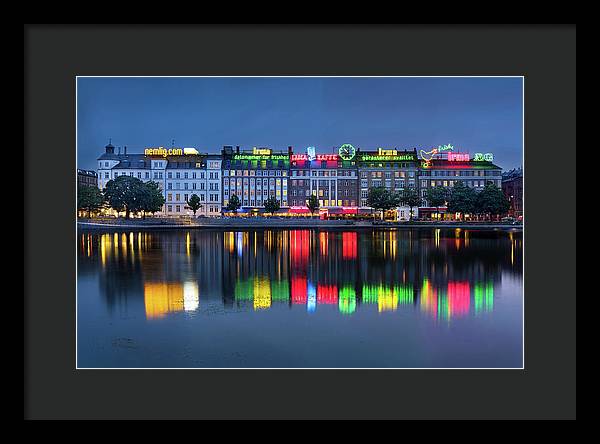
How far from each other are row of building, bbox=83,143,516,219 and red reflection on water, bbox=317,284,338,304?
44934mm

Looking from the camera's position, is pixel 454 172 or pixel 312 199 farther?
pixel 454 172

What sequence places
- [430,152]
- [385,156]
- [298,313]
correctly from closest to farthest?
[298,313] < [430,152] < [385,156]

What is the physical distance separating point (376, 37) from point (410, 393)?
385 cm

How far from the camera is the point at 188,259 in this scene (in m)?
18.4

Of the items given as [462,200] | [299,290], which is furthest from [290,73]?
[462,200]

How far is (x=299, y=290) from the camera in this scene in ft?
40.7

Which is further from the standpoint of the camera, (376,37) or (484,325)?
(484,325)

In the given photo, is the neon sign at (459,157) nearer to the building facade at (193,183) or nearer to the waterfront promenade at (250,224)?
the waterfront promenade at (250,224)

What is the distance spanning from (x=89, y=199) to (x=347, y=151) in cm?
2872

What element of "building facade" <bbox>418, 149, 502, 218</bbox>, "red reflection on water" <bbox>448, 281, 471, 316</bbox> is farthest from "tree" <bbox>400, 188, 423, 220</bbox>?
"red reflection on water" <bbox>448, 281, 471, 316</bbox>

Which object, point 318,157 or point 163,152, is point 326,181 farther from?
point 163,152
